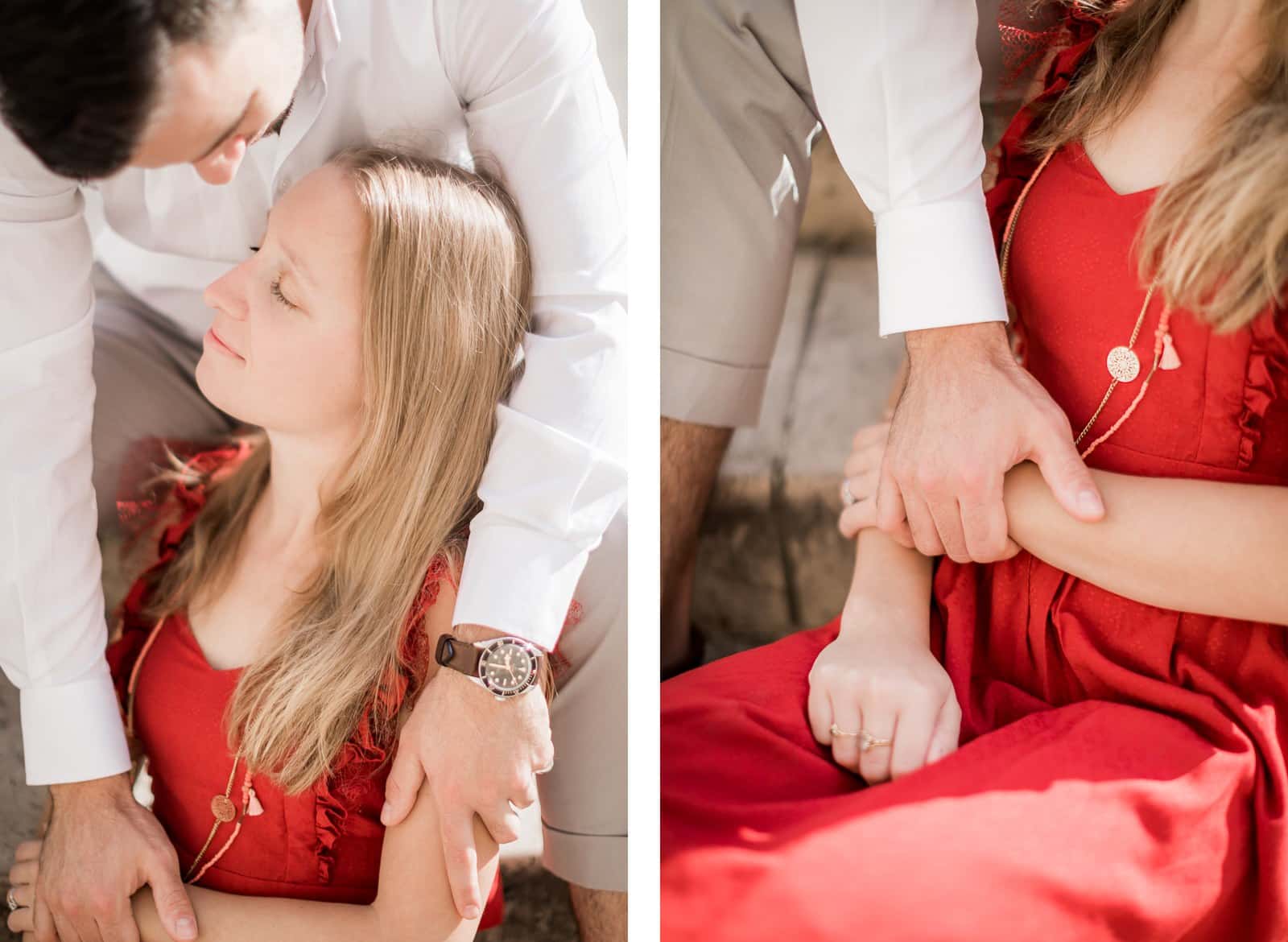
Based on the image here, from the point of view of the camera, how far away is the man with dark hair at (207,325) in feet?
3.11

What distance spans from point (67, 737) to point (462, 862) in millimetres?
392

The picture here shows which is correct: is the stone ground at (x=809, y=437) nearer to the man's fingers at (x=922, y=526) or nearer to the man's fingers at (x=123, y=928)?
the man's fingers at (x=922, y=526)

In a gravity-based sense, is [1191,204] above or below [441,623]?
above

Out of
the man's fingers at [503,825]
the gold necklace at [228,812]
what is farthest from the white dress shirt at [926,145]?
the gold necklace at [228,812]

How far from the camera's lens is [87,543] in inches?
39.2

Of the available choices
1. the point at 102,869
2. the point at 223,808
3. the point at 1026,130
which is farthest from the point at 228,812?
the point at 1026,130

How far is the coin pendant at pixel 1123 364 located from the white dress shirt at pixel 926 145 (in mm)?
104

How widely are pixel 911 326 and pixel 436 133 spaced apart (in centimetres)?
49

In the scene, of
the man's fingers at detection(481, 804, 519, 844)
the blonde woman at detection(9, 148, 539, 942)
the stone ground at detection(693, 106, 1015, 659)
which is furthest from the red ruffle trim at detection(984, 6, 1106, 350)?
the man's fingers at detection(481, 804, 519, 844)

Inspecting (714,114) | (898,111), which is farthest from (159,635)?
(898,111)

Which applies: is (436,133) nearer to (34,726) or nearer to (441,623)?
(441,623)

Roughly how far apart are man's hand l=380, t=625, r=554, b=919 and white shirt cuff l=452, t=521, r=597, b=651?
2 centimetres

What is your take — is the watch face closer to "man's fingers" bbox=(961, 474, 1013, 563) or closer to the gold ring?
the gold ring

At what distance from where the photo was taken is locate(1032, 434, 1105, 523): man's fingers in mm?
889
